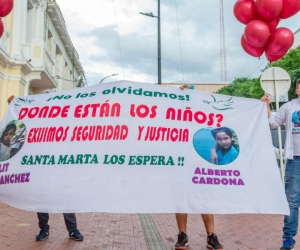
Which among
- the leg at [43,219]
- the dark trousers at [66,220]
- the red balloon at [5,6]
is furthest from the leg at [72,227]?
the red balloon at [5,6]

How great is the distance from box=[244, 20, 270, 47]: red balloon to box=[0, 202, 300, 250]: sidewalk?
9.43ft

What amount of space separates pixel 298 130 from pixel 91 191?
2.46 m

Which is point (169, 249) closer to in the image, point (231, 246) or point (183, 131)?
point (231, 246)

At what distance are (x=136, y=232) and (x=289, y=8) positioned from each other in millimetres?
4149

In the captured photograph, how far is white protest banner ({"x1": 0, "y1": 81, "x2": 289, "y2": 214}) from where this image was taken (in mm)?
3518

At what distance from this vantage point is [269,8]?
16.4ft

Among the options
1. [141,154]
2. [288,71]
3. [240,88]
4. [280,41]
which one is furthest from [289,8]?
[240,88]

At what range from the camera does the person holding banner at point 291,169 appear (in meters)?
3.86

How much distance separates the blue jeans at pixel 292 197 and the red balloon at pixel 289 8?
2537mm

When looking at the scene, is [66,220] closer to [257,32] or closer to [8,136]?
[8,136]

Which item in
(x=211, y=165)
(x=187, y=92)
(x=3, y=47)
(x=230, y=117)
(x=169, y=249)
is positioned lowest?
(x=169, y=249)

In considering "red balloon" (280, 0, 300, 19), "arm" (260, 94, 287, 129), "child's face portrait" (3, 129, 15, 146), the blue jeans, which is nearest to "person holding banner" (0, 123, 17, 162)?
"child's face portrait" (3, 129, 15, 146)

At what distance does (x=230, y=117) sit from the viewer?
3.93m

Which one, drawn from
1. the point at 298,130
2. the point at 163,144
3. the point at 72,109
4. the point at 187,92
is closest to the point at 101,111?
the point at 72,109
